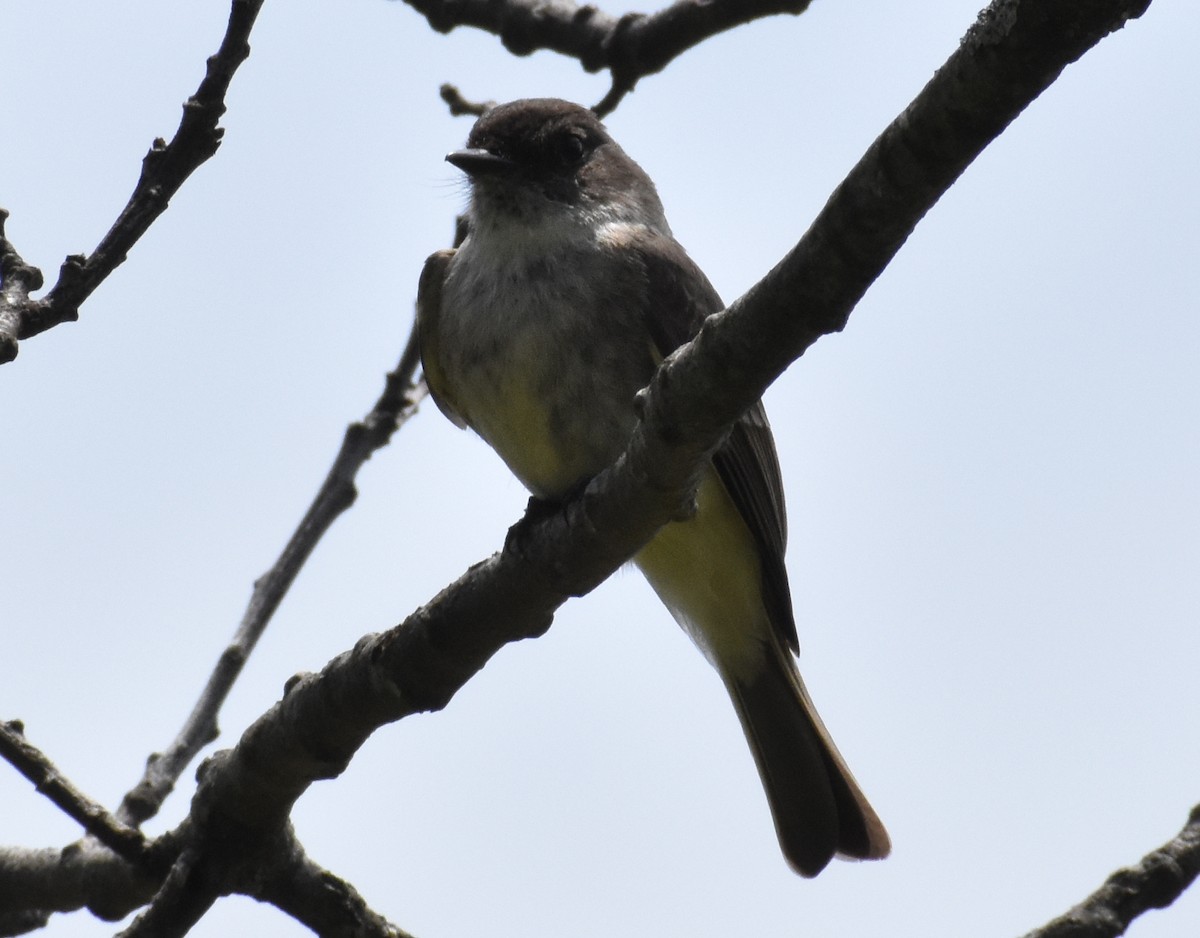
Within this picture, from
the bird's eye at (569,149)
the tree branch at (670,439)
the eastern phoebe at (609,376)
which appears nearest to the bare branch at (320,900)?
the tree branch at (670,439)

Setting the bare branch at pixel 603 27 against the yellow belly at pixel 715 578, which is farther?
the yellow belly at pixel 715 578

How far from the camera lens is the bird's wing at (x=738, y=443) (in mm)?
→ 5465

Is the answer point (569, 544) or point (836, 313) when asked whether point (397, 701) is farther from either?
point (836, 313)

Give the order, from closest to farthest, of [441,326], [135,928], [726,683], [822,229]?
[822,229], [135,928], [441,326], [726,683]

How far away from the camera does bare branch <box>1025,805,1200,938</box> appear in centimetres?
339

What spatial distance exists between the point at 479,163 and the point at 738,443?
4.92ft

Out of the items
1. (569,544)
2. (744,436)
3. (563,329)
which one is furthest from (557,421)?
(569,544)

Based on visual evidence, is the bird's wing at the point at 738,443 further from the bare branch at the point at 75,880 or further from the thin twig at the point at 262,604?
the bare branch at the point at 75,880

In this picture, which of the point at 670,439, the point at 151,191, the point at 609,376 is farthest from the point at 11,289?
the point at 609,376

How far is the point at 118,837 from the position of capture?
13.1 feet

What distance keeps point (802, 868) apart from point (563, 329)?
2363 millimetres

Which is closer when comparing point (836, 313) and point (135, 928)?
point (836, 313)

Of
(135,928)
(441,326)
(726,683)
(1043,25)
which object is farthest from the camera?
(726,683)

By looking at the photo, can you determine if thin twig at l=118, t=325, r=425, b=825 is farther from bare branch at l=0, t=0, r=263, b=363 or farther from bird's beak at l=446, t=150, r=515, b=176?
bare branch at l=0, t=0, r=263, b=363
